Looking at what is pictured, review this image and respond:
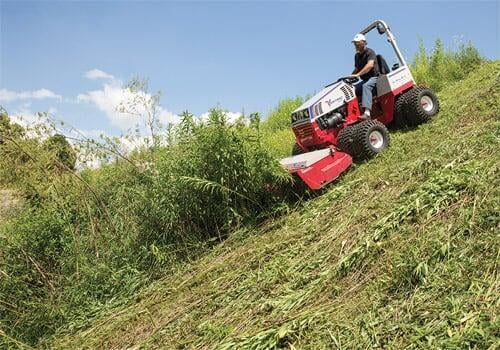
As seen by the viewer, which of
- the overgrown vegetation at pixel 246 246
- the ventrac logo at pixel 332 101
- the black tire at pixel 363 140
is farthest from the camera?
the ventrac logo at pixel 332 101

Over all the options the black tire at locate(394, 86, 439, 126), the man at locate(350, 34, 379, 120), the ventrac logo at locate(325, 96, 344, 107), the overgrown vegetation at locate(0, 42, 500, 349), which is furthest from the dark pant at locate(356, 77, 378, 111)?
the overgrown vegetation at locate(0, 42, 500, 349)

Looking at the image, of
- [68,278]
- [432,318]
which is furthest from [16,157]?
[432,318]

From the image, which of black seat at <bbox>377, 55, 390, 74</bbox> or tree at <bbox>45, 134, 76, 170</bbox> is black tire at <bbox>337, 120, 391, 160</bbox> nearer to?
black seat at <bbox>377, 55, 390, 74</bbox>

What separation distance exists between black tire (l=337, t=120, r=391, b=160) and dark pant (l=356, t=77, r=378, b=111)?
60 cm

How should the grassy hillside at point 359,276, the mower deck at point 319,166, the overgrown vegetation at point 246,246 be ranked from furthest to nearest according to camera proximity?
the mower deck at point 319,166
the overgrown vegetation at point 246,246
the grassy hillside at point 359,276

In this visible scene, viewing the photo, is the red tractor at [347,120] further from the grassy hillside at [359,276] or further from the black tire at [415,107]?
the grassy hillside at [359,276]

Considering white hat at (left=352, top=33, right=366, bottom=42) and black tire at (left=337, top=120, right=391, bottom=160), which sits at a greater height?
white hat at (left=352, top=33, right=366, bottom=42)

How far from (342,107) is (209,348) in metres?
4.93

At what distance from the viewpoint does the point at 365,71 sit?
823 cm

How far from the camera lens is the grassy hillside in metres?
3.37

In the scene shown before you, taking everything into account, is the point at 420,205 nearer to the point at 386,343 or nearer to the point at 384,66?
the point at 386,343

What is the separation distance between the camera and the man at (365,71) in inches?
316

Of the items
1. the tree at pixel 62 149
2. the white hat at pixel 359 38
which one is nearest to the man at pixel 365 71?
the white hat at pixel 359 38

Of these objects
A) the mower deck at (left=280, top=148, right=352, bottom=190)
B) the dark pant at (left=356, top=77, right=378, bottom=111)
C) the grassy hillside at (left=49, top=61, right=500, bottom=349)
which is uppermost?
the dark pant at (left=356, top=77, right=378, bottom=111)
